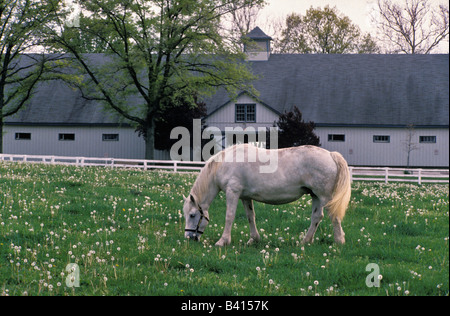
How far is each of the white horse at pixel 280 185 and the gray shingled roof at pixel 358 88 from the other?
33.2 metres

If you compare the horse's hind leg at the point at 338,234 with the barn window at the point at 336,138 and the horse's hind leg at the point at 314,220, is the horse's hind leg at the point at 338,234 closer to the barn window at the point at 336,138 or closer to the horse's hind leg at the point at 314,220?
the horse's hind leg at the point at 314,220

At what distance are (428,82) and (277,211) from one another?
123ft

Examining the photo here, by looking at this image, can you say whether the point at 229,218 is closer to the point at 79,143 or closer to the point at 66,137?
the point at 79,143

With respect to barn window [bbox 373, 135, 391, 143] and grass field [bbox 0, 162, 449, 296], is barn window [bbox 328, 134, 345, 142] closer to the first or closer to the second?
barn window [bbox 373, 135, 391, 143]

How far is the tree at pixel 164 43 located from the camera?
3331 centimetres

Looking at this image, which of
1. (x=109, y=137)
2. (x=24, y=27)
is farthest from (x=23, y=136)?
(x=24, y=27)

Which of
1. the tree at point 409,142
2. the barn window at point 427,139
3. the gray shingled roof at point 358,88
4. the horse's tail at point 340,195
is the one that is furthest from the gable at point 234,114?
the horse's tail at point 340,195

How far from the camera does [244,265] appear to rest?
7.45 metres

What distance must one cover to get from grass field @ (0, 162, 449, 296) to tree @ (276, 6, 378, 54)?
4904cm

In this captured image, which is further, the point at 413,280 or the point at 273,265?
the point at 273,265

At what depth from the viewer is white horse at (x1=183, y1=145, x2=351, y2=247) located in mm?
9148

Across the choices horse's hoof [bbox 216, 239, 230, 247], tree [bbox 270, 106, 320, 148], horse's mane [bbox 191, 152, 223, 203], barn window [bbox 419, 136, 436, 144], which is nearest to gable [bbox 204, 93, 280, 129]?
tree [bbox 270, 106, 320, 148]
